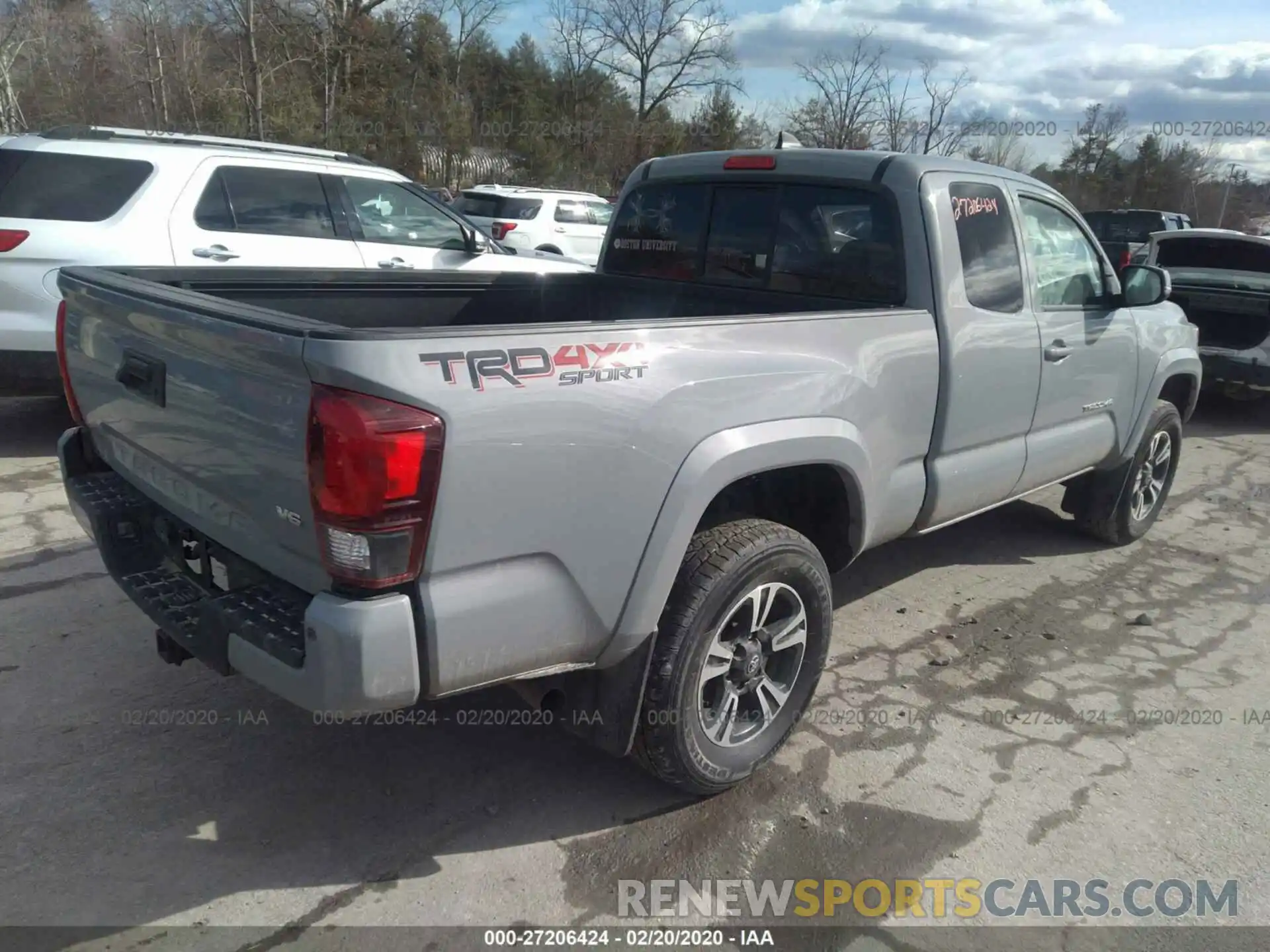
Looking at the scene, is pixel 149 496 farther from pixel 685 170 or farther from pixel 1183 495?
pixel 1183 495

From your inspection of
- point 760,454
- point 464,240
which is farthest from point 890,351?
point 464,240

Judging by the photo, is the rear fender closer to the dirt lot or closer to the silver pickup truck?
the silver pickup truck

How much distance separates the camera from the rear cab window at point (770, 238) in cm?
362

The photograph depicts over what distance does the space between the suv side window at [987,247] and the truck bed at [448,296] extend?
1.63ft

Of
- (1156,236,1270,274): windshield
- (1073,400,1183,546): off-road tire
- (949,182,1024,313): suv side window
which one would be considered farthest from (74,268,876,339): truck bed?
(1156,236,1270,274): windshield

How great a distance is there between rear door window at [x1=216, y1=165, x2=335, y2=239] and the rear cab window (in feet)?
10.5

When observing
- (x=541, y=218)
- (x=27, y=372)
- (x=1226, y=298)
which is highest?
(x=541, y=218)

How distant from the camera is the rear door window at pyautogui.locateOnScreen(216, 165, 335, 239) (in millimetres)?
6344

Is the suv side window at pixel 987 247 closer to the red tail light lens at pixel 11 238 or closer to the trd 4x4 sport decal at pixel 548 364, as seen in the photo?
the trd 4x4 sport decal at pixel 548 364

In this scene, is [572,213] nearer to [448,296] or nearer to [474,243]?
[474,243]

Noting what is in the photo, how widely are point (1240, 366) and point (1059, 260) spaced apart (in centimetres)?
555

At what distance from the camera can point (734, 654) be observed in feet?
9.64

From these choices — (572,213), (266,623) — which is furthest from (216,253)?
(572,213)

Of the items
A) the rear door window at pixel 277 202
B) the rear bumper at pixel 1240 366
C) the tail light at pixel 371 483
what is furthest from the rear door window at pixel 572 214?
the tail light at pixel 371 483
